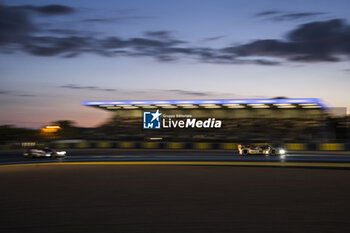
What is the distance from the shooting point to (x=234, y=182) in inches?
461

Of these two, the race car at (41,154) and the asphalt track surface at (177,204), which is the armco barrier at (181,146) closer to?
the race car at (41,154)

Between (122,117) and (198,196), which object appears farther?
(122,117)

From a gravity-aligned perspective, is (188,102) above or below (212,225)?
above

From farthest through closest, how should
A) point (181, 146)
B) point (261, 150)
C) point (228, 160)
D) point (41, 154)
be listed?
1. point (181, 146)
2. point (261, 150)
3. point (41, 154)
4. point (228, 160)

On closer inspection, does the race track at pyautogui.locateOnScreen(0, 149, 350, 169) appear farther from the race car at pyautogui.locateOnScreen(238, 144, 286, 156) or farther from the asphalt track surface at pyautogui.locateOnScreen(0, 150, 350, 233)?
the asphalt track surface at pyautogui.locateOnScreen(0, 150, 350, 233)

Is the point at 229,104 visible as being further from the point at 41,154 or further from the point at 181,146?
the point at 41,154

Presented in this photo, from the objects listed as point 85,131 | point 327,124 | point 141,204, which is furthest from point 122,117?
point 141,204

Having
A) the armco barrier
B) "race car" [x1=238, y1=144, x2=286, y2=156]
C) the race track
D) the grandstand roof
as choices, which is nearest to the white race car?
the race track

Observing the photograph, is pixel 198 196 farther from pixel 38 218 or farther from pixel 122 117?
pixel 122 117

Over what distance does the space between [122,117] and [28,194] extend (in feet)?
120

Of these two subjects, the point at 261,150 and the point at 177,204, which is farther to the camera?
the point at 261,150

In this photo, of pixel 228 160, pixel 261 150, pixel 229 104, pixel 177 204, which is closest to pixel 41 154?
pixel 228 160

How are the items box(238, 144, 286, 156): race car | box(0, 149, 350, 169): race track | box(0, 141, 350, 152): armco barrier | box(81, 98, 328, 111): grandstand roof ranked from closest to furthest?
box(0, 149, 350, 169): race track, box(238, 144, 286, 156): race car, box(0, 141, 350, 152): armco barrier, box(81, 98, 328, 111): grandstand roof

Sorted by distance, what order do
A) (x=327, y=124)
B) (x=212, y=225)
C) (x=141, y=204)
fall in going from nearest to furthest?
(x=212, y=225) < (x=141, y=204) < (x=327, y=124)
